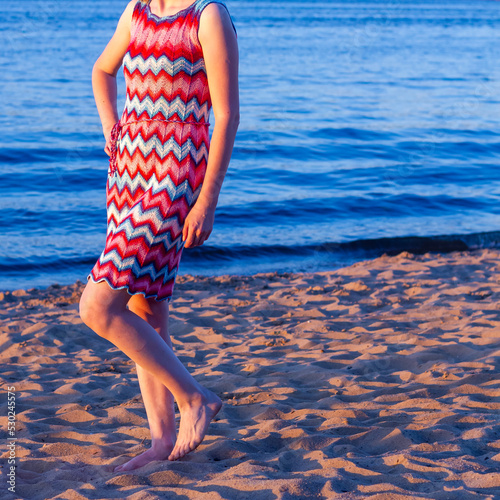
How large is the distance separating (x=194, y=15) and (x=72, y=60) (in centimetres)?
2512

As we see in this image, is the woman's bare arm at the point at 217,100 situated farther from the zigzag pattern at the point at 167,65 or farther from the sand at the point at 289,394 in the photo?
the sand at the point at 289,394

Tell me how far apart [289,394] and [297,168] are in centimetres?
931

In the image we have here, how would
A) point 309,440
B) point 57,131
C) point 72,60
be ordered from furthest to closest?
point 72,60 → point 57,131 → point 309,440

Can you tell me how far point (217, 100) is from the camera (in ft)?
7.28

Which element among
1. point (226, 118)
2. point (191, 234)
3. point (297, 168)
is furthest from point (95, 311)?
point (297, 168)

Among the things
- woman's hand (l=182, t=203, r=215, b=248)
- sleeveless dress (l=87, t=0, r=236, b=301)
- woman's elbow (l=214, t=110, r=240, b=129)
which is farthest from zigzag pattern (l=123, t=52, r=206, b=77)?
woman's hand (l=182, t=203, r=215, b=248)

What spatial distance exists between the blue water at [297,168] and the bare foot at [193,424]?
501 cm

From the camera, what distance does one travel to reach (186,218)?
228 centimetres

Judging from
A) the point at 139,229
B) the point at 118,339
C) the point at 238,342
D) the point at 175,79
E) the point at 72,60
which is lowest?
the point at 238,342

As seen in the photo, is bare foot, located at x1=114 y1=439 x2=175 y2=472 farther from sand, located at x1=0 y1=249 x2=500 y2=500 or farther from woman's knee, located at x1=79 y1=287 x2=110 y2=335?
woman's knee, located at x1=79 y1=287 x2=110 y2=335

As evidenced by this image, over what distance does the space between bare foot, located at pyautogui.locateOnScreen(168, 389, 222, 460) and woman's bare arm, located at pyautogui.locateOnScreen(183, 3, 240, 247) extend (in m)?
0.71

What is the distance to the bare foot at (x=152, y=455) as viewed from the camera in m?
2.55

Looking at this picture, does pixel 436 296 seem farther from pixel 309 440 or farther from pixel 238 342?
pixel 309 440

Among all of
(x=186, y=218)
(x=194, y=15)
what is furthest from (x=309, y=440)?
(x=194, y=15)
